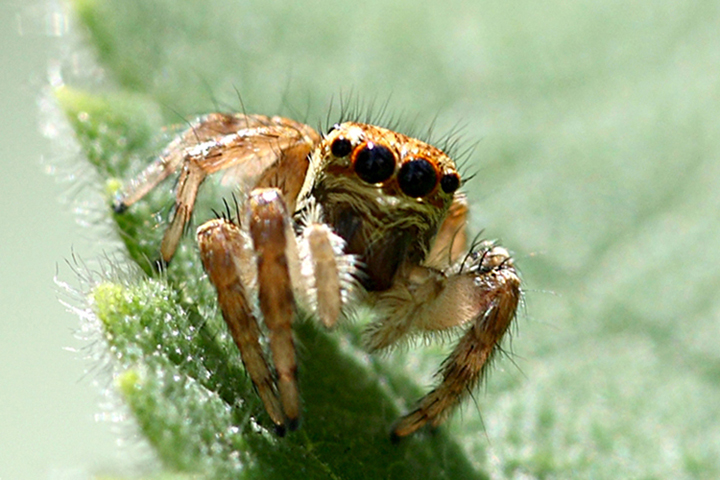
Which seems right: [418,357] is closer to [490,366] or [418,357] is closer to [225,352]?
[490,366]

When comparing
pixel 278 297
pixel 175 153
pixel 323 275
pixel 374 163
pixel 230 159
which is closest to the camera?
pixel 278 297

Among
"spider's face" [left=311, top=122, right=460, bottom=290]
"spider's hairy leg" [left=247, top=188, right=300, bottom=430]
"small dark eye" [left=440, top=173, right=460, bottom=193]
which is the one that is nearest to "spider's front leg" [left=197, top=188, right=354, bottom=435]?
"spider's hairy leg" [left=247, top=188, right=300, bottom=430]

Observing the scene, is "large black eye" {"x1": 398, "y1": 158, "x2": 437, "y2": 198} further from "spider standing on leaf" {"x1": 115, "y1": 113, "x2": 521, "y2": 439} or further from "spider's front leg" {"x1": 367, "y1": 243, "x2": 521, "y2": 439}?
"spider's front leg" {"x1": 367, "y1": 243, "x2": 521, "y2": 439}

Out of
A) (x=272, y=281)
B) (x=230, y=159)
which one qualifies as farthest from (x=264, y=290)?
(x=230, y=159)

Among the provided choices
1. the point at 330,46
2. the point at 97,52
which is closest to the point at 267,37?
the point at 330,46

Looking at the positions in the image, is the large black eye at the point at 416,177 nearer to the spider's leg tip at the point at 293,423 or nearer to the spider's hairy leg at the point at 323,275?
the spider's hairy leg at the point at 323,275

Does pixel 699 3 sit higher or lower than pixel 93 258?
higher

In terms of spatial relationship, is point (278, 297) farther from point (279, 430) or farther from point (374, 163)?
point (374, 163)
